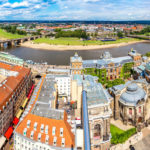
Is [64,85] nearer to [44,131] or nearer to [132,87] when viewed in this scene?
[132,87]

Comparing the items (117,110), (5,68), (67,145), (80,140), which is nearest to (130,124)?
(117,110)

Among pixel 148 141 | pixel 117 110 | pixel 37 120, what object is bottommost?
pixel 148 141

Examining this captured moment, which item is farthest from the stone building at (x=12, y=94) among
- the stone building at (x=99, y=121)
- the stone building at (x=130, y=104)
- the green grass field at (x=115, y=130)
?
the stone building at (x=130, y=104)

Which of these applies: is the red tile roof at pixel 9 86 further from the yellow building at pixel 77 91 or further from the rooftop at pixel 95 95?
the rooftop at pixel 95 95

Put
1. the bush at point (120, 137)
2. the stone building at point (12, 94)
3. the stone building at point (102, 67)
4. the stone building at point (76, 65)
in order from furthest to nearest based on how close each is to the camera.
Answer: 1. the stone building at point (102, 67)
2. the stone building at point (76, 65)
3. the stone building at point (12, 94)
4. the bush at point (120, 137)

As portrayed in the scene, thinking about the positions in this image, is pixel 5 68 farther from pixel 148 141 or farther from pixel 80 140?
pixel 148 141

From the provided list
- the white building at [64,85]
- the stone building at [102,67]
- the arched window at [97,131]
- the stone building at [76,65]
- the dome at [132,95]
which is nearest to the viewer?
the arched window at [97,131]

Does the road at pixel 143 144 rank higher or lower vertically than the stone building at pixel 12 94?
lower

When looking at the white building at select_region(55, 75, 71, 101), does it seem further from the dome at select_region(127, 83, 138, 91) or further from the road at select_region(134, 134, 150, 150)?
the road at select_region(134, 134, 150, 150)
